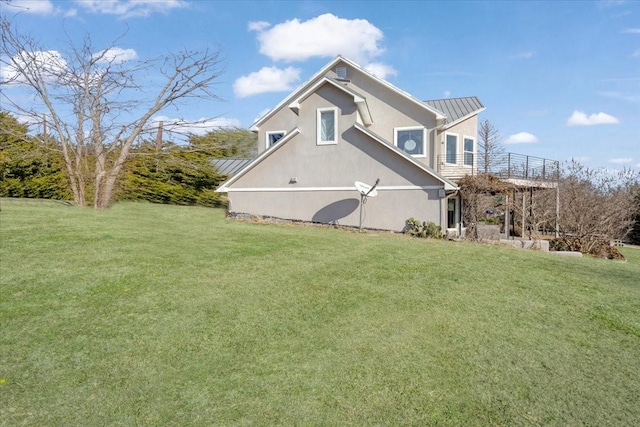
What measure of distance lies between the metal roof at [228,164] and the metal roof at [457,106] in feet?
41.2

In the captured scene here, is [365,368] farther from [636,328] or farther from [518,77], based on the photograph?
[518,77]

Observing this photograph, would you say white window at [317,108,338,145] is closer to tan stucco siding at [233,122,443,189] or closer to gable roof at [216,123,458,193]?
tan stucco siding at [233,122,443,189]

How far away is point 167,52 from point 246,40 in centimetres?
627

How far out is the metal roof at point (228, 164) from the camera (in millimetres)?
26969

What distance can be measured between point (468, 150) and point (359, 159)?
20.8 feet

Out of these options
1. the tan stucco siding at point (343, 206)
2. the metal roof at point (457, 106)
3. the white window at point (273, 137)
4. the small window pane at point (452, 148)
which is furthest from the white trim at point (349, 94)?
the metal roof at point (457, 106)

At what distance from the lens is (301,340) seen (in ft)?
17.5

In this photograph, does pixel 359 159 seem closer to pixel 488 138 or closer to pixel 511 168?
pixel 511 168

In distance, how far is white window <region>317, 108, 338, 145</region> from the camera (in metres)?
17.3

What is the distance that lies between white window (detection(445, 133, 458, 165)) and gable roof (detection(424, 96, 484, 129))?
0.72m

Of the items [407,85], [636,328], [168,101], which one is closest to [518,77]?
[407,85]

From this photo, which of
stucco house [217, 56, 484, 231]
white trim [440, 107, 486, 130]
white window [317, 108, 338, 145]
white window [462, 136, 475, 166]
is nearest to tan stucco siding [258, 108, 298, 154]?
stucco house [217, 56, 484, 231]

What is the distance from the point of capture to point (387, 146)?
53.3 ft

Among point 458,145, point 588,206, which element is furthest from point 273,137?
point 588,206
